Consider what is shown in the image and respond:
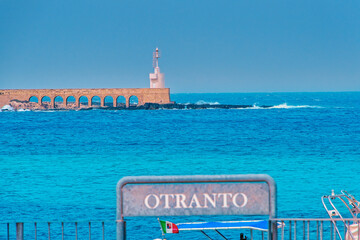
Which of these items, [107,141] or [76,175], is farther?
[107,141]

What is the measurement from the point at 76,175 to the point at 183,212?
2746cm

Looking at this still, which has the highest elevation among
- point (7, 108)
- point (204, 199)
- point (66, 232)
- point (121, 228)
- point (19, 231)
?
point (204, 199)

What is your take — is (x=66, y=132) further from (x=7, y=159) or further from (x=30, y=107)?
(x=30, y=107)

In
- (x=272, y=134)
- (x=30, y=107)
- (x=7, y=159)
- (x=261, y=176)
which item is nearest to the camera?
(x=261, y=176)

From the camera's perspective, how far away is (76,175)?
32.1m

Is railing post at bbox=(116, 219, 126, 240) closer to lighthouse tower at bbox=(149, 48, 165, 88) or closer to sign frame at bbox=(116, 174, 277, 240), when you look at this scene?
sign frame at bbox=(116, 174, 277, 240)

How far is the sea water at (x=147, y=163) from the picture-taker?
23203mm

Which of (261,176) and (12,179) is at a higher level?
(261,176)

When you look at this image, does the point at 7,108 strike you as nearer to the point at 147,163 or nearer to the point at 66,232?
the point at 147,163

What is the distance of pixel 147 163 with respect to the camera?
123ft

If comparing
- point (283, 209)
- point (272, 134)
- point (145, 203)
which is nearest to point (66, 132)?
point (272, 134)

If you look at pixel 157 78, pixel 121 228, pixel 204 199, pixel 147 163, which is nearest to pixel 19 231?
pixel 121 228

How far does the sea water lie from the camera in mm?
23203

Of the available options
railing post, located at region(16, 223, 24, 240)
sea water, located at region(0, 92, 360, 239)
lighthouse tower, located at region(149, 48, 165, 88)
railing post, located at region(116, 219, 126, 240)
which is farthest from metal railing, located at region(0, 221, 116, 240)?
lighthouse tower, located at region(149, 48, 165, 88)
